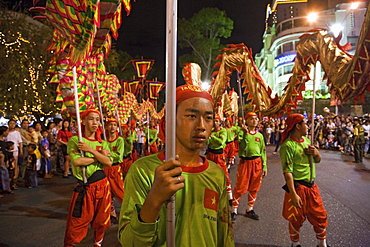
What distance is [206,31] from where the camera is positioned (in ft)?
93.0

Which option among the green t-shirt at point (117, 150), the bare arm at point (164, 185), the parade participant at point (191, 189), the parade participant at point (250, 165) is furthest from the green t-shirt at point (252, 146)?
the bare arm at point (164, 185)

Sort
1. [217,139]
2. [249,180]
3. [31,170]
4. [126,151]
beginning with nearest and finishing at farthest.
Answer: [249,180] → [217,139] → [126,151] → [31,170]

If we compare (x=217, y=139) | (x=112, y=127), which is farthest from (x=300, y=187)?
(x=112, y=127)

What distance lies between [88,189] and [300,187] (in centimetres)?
A: 293

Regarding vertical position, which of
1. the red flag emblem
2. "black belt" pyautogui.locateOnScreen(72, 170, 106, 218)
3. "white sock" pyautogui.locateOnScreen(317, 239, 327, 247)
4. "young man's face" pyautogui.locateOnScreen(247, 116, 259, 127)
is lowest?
"white sock" pyautogui.locateOnScreen(317, 239, 327, 247)

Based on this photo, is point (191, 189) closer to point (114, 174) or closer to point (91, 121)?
point (91, 121)

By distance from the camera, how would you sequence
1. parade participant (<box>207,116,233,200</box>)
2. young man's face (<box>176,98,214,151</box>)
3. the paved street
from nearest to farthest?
young man's face (<box>176,98,214,151</box>)
the paved street
parade participant (<box>207,116,233,200</box>)

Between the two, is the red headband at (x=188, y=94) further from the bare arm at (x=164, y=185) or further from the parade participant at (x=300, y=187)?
the parade participant at (x=300, y=187)

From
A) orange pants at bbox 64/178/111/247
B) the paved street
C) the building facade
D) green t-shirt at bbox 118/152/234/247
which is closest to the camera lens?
green t-shirt at bbox 118/152/234/247

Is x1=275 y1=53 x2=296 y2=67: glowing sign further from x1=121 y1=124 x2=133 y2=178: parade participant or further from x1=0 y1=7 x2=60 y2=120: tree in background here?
x1=121 y1=124 x2=133 y2=178: parade participant

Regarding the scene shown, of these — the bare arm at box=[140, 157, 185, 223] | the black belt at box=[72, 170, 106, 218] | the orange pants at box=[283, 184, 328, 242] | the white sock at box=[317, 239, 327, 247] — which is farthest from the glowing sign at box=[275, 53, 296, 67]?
the bare arm at box=[140, 157, 185, 223]

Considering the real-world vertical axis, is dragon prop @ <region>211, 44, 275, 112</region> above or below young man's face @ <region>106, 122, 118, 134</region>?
above

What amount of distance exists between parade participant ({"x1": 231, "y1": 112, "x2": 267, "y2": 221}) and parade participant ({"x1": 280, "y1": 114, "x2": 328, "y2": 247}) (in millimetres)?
1809

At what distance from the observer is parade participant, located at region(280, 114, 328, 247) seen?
3752 mm
